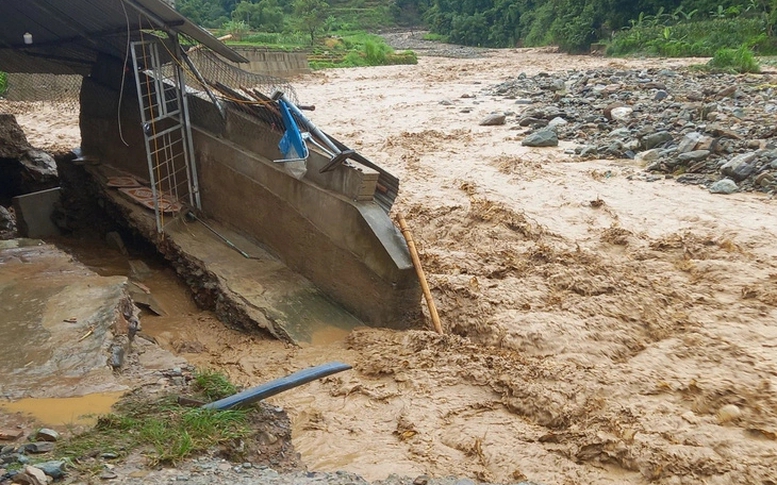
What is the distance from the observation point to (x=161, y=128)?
8.30 meters

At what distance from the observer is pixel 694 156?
10.5 m

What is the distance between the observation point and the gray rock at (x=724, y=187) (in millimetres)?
9414

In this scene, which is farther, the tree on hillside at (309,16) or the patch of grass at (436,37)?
the patch of grass at (436,37)

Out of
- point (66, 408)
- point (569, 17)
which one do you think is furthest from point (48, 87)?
point (569, 17)

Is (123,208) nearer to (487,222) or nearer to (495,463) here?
(487,222)

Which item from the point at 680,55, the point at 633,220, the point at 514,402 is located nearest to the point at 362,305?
the point at 514,402

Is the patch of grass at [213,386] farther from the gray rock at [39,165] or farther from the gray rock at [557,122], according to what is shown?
the gray rock at [557,122]

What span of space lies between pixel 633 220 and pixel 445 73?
2187 centimetres

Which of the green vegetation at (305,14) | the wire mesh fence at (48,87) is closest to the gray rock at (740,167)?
the wire mesh fence at (48,87)

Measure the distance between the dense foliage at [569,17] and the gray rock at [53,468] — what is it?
99.7 feet

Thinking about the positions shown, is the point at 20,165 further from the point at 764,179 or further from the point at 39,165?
the point at 764,179

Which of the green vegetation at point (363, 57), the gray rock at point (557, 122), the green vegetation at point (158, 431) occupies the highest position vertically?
the green vegetation at point (158, 431)

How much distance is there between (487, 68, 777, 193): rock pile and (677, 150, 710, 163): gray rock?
1 centimetres

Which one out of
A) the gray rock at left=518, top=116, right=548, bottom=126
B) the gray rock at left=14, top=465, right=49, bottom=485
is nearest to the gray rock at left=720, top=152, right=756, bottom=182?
the gray rock at left=518, top=116, right=548, bottom=126
